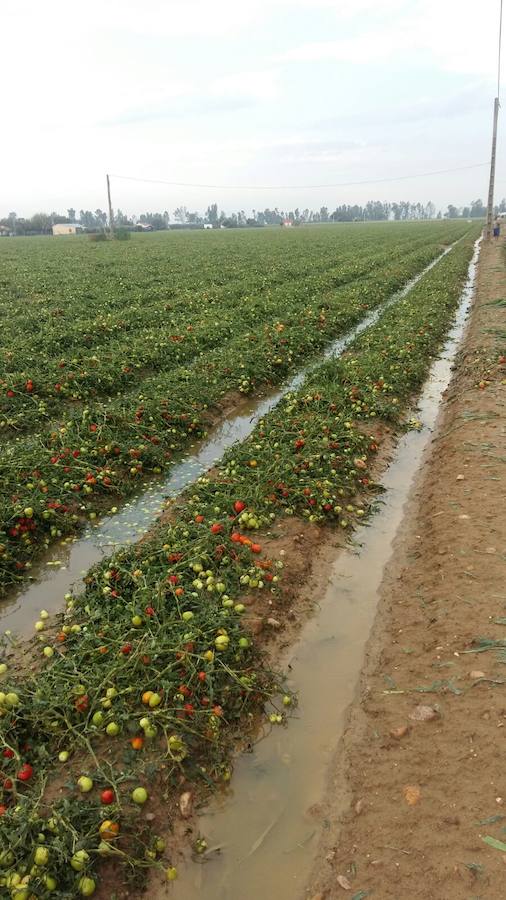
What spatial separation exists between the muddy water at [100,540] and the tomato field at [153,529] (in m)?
0.23

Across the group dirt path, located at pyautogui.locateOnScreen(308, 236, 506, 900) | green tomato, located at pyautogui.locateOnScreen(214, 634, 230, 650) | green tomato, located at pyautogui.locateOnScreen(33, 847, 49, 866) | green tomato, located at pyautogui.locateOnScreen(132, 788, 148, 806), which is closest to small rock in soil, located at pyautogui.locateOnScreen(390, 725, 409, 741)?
dirt path, located at pyautogui.locateOnScreen(308, 236, 506, 900)

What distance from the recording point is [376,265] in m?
29.2

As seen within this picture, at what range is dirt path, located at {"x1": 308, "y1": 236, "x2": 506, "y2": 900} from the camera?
314 centimetres

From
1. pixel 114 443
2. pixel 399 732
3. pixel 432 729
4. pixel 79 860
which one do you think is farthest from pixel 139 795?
pixel 114 443

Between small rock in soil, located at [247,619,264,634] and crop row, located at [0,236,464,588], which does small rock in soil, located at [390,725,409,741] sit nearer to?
small rock in soil, located at [247,619,264,634]

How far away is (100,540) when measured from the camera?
6.66 meters

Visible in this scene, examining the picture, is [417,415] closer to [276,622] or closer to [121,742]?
[276,622]

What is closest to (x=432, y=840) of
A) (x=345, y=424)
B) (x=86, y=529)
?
(x=86, y=529)

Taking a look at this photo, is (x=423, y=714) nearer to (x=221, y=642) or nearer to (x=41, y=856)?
(x=221, y=642)

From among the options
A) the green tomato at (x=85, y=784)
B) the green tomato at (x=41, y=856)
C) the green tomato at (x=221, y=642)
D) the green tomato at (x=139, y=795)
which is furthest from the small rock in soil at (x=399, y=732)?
the green tomato at (x=41, y=856)

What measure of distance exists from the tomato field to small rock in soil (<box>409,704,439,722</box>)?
97cm

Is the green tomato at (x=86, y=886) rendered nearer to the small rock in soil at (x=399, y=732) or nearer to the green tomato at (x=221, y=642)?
the green tomato at (x=221, y=642)

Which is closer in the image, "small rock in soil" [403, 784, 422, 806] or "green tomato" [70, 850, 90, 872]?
"green tomato" [70, 850, 90, 872]

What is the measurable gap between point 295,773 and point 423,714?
1059 mm
